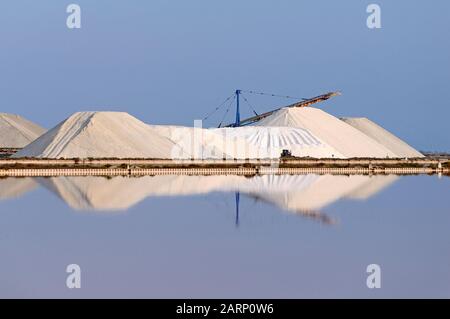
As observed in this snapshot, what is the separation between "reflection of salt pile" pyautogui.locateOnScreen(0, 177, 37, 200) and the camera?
27653 millimetres

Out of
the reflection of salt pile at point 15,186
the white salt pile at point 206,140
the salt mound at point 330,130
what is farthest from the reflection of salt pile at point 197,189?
the salt mound at point 330,130

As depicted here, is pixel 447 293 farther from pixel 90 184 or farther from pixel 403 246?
pixel 90 184

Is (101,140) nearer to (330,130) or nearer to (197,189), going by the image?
(330,130)

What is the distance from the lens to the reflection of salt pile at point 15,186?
27653 millimetres

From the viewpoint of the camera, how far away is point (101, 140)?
55094 millimetres

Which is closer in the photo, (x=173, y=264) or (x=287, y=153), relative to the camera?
(x=173, y=264)

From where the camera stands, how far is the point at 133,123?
196 feet

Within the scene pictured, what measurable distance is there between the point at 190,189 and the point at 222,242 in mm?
13485

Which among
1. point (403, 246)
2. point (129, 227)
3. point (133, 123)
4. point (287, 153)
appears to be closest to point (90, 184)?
point (129, 227)

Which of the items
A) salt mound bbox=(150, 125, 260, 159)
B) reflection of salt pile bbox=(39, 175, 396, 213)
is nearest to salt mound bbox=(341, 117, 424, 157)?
salt mound bbox=(150, 125, 260, 159)

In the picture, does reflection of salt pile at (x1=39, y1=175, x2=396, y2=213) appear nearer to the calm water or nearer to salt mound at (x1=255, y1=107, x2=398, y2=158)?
the calm water

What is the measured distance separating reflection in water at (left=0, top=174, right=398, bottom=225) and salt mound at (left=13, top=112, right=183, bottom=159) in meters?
15.7

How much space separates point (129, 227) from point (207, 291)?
286 inches
